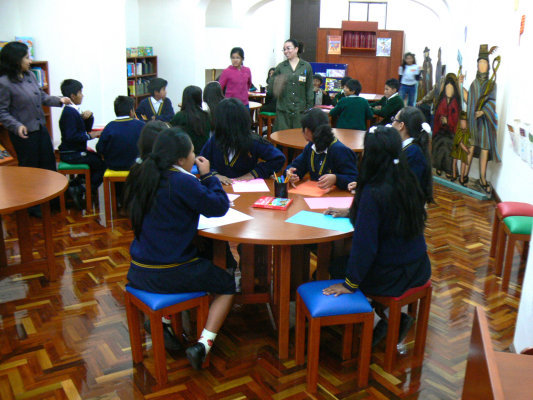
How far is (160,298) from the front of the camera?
247cm

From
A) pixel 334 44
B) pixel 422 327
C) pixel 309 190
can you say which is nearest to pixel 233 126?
pixel 309 190

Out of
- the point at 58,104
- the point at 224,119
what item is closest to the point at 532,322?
the point at 224,119

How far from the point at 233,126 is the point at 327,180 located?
0.71 metres

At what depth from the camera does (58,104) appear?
202 inches

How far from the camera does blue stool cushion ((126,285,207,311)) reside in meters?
2.45

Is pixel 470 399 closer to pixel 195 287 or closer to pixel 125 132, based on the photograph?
pixel 195 287

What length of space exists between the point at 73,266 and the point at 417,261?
2.59 m

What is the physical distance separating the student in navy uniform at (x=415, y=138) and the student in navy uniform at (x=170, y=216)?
4.61 feet

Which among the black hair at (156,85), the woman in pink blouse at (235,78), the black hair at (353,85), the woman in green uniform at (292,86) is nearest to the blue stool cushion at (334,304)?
the black hair at (156,85)

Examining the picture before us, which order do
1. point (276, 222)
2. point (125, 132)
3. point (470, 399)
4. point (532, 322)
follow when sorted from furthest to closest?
point (125, 132) < point (276, 222) < point (532, 322) < point (470, 399)

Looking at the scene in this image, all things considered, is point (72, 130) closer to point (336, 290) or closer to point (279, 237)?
point (279, 237)

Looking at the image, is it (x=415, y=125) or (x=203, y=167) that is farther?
(x=415, y=125)

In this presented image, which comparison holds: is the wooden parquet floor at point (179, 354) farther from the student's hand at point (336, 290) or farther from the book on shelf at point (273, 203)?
the book on shelf at point (273, 203)

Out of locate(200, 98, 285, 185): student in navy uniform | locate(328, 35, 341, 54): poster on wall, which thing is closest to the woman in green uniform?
locate(200, 98, 285, 185): student in navy uniform
